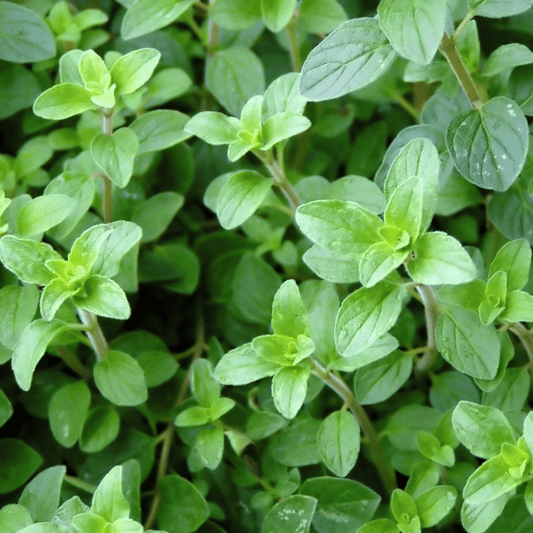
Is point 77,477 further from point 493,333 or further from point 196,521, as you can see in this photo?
point 493,333

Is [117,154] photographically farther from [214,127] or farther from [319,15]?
[319,15]

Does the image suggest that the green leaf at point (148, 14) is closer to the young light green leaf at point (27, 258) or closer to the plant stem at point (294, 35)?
the plant stem at point (294, 35)

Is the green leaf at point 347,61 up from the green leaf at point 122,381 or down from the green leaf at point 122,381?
up

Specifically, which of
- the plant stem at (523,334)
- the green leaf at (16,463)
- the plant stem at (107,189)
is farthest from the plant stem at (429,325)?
the green leaf at (16,463)

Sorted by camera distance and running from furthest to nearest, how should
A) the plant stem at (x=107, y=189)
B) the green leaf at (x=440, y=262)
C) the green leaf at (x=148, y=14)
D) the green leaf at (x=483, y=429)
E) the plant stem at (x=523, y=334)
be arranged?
the green leaf at (x=148, y=14), the plant stem at (x=107, y=189), the plant stem at (x=523, y=334), the green leaf at (x=483, y=429), the green leaf at (x=440, y=262)

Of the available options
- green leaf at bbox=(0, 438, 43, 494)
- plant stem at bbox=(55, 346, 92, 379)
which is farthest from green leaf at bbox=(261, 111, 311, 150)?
green leaf at bbox=(0, 438, 43, 494)

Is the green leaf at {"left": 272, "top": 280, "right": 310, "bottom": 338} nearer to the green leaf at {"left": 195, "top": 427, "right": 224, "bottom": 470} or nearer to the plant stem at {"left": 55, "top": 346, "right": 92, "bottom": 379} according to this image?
the green leaf at {"left": 195, "top": 427, "right": 224, "bottom": 470}

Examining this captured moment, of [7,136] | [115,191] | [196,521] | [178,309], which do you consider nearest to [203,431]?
[196,521]
